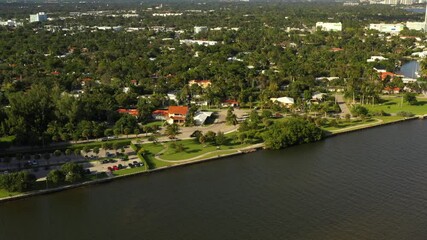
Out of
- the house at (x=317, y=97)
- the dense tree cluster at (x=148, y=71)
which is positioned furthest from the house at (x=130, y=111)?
the house at (x=317, y=97)

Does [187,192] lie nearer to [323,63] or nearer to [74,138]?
[74,138]

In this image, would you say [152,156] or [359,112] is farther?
[359,112]

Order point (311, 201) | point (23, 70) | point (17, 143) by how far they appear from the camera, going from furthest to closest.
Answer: point (23, 70)
point (17, 143)
point (311, 201)

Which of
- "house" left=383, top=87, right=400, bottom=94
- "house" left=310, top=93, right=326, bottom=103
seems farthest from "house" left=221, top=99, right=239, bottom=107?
"house" left=383, top=87, right=400, bottom=94

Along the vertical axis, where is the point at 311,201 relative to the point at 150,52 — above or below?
below

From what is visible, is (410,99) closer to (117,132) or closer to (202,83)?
(202,83)

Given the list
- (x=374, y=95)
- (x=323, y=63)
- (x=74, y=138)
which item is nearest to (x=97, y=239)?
(x=74, y=138)

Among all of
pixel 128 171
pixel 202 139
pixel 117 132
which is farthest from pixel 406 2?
pixel 128 171
